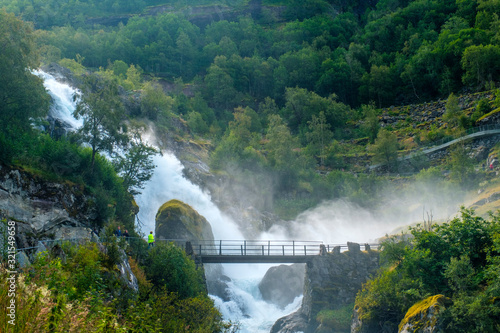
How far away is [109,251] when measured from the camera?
19438 mm

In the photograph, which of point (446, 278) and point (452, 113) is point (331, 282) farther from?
point (452, 113)

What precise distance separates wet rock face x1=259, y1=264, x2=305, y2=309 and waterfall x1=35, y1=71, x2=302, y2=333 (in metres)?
0.73

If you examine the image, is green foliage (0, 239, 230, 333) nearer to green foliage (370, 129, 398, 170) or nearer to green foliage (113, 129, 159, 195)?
green foliage (113, 129, 159, 195)

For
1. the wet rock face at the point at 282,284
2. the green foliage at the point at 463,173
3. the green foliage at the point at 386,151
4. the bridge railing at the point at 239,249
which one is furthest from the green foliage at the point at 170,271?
the green foliage at the point at 386,151

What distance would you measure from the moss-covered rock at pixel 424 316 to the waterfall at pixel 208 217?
15687 millimetres

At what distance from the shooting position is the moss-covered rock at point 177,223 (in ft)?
123

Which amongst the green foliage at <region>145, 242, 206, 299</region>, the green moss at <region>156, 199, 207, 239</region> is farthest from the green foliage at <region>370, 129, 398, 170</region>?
the green foliage at <region>145, 242, 206, 299</region>

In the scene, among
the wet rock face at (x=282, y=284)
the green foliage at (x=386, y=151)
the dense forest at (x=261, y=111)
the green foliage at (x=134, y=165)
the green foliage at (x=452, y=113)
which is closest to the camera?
the dense forest at (x=261, y=111)

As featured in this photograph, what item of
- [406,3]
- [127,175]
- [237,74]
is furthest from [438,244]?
[406,3]

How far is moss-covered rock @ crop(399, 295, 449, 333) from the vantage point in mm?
23922

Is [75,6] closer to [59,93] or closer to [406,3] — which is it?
[59,93]

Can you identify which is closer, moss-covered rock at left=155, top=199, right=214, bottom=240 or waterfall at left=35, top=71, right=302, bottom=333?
moss-covered rock at left=155, top=199, right=214, bottom=240

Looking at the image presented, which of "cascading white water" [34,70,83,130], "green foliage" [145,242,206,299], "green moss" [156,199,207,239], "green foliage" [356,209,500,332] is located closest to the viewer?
"green foliage" [356,209,500,332]

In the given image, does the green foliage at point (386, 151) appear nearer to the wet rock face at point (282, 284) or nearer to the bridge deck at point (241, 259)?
the wet rock face at point (282, 284)
